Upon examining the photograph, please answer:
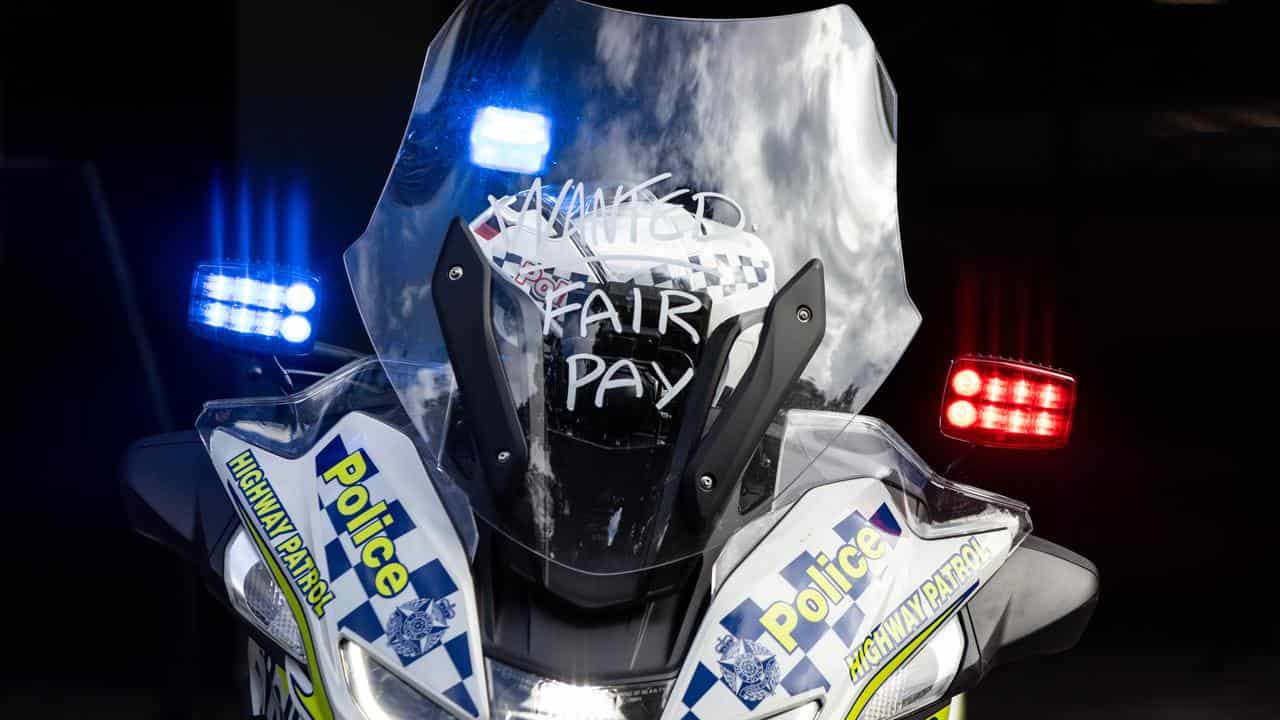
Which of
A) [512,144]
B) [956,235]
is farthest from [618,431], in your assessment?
[956,235]

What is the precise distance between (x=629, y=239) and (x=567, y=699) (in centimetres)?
62

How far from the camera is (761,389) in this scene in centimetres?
148

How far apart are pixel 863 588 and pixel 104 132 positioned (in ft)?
15.4

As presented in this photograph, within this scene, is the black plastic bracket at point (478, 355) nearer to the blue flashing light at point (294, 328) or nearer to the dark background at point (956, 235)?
the blue flashing light at point (294, 328)

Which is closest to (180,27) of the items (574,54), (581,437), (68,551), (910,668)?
(68,551)

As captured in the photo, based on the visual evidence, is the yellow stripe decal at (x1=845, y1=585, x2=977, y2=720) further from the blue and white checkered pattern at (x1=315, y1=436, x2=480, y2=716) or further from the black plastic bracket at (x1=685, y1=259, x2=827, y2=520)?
the blue and white checkered pattern at (x1=315, y1=436, x2=480, y2=716)

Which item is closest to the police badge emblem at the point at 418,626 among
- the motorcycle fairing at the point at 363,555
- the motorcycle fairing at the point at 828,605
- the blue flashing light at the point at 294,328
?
the motorcycle fairing at the point at 363,555

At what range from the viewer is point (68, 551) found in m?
4.84

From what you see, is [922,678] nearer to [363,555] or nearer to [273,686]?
[363,555]

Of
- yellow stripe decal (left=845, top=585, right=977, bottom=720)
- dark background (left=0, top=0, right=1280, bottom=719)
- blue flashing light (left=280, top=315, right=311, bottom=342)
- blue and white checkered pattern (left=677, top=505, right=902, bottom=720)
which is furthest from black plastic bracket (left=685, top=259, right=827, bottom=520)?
dark background (left=0, top=0, right=1280, bottom=719)

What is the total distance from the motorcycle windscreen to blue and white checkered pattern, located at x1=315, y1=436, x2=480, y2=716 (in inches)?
3.4

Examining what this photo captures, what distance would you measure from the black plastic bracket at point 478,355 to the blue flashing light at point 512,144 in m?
0.21

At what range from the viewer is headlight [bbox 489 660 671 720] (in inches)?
54.0

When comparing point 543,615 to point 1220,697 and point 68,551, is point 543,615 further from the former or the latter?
point 68,551
